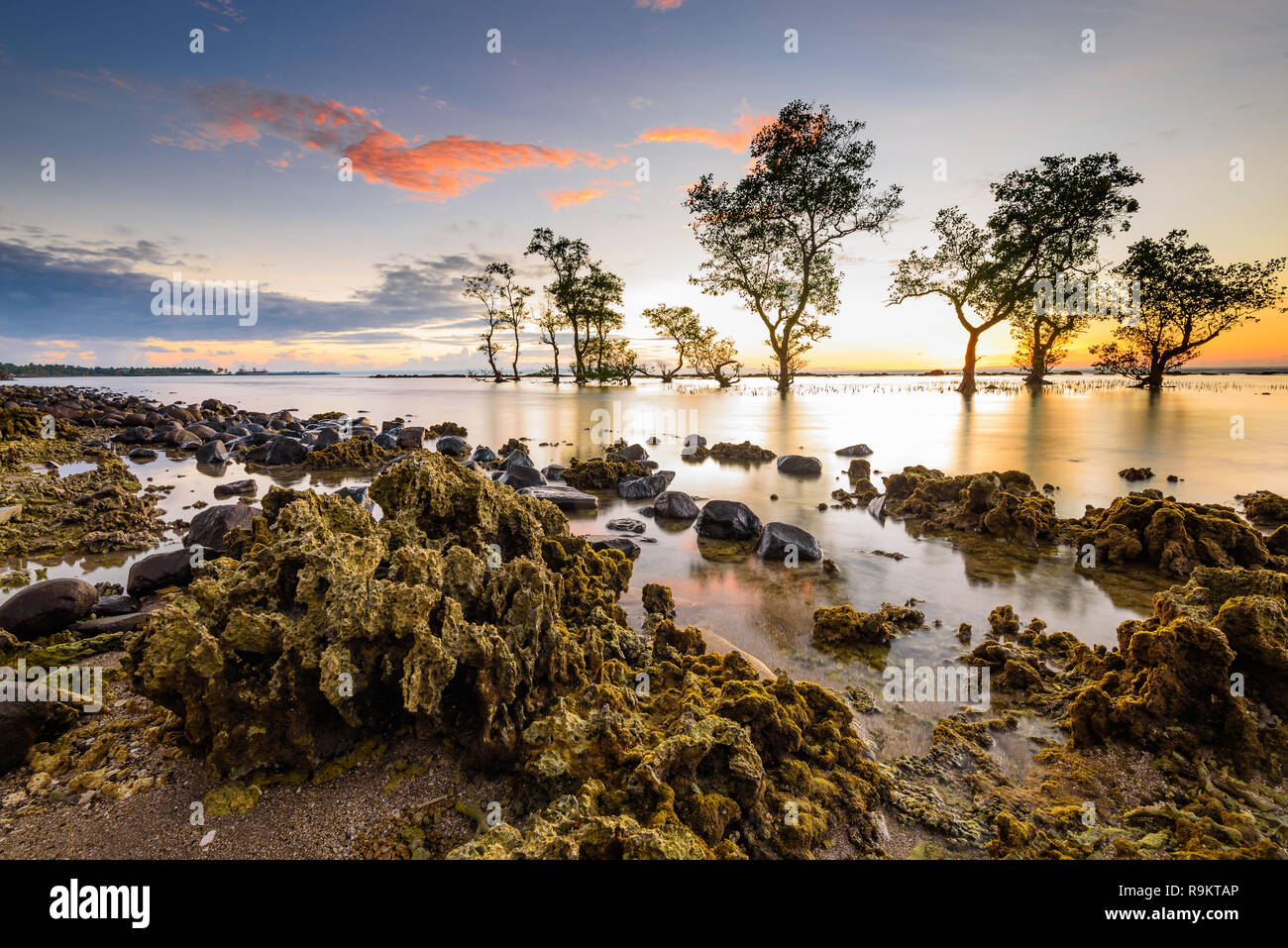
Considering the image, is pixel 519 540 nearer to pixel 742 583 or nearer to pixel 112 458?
pixel 742 583

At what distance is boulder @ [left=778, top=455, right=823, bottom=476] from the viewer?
13.5 m

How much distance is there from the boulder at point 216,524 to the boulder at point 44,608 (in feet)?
6.72

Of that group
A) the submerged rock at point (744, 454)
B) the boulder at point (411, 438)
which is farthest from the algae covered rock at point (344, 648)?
the boulder at point (411, 438)

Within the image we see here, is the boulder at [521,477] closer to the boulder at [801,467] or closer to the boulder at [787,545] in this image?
the boulder at [787,545]

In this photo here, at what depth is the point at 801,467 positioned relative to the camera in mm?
13586

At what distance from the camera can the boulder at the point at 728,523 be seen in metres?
7.77

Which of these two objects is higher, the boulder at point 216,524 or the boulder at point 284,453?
the boulder at point 284,453

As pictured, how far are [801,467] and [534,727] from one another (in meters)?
12.0

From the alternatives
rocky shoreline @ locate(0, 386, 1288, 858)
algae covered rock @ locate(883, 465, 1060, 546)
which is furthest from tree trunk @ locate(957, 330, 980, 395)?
rocky shoreline @ locate(0, 386, 1288, 858)

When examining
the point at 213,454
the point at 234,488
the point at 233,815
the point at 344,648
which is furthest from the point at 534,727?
the point at 213,454

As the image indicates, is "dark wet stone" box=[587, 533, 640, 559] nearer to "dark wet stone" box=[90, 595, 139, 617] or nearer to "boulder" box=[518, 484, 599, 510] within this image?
"boulder" box=[518, 484, 599, 510]
